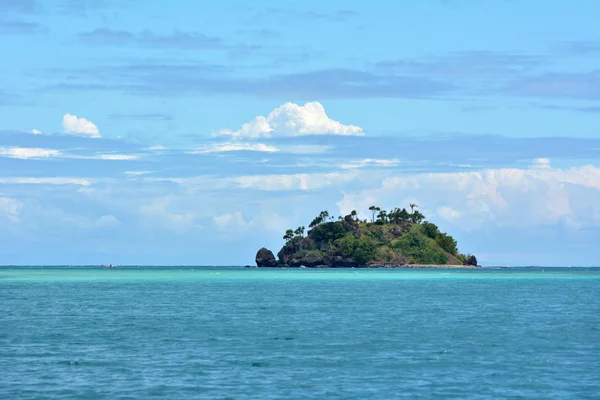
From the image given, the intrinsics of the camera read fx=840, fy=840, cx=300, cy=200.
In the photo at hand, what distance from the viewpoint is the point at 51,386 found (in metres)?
37.4

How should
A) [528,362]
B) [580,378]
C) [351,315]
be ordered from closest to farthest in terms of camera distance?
1. [580,378]
2. [528,362]
3. [351,315]

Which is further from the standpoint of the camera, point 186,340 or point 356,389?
point 186,340

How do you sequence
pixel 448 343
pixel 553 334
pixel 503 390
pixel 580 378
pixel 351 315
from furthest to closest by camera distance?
pixel 351 315, pixel 553 334, pixel 448 343, pixel 580 378, pixel 503 390

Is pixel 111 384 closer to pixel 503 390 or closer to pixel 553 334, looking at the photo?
pixel 503 390

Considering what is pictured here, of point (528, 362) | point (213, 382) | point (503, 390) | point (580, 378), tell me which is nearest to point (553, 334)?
point (528, 362)

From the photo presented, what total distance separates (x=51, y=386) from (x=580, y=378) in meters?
24.3

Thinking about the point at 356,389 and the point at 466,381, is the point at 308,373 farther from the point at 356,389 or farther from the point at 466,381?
the point at 466,381

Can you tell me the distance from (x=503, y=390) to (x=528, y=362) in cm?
878

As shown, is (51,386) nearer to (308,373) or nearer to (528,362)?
(308,373)

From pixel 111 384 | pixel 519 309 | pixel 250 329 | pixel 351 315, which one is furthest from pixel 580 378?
pixel 519 309

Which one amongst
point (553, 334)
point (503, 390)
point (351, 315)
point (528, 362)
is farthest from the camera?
point (351, 315)

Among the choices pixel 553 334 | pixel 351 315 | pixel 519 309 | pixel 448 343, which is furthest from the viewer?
pixel 519 309

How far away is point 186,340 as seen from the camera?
5459cm

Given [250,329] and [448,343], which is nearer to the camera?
[448,343]
